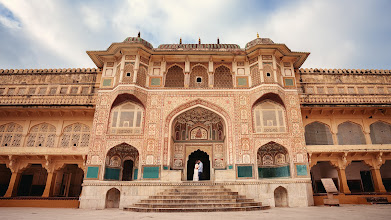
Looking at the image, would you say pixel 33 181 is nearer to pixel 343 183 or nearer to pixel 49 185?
pixel 49 185

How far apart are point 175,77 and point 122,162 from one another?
606 cm

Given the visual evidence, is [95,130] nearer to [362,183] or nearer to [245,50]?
[245,50]

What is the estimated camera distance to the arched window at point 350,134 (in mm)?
14883

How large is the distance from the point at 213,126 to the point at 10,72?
1488 cm

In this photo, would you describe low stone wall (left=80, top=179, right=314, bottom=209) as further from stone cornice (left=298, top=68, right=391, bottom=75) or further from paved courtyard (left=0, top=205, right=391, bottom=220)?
stone cornice (left=298, top=68, right=391, bottom=75)

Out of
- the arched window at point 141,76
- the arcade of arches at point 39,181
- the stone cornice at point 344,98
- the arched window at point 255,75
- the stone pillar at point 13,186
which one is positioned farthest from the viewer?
the arcade of arches at point 39,181

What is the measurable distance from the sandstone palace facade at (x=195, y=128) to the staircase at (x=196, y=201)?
2.57 ft

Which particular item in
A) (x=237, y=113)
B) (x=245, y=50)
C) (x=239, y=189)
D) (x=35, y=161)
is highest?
(x=245, y=50)

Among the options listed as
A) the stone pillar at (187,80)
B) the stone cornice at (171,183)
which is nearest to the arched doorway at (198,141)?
the stone pillar at (187,80)

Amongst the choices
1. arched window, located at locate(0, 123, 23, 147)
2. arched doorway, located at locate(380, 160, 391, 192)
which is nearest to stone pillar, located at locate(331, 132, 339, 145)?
arched doorway, located at locate(380, 160, 391, 192)

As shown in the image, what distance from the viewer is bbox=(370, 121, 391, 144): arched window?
1497cm

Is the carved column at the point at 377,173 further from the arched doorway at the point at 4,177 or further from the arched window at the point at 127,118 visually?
the arched doorway at the point at 4,177

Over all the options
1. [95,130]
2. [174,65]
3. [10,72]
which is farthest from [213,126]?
[10,72]

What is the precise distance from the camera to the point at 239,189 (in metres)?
12.2
